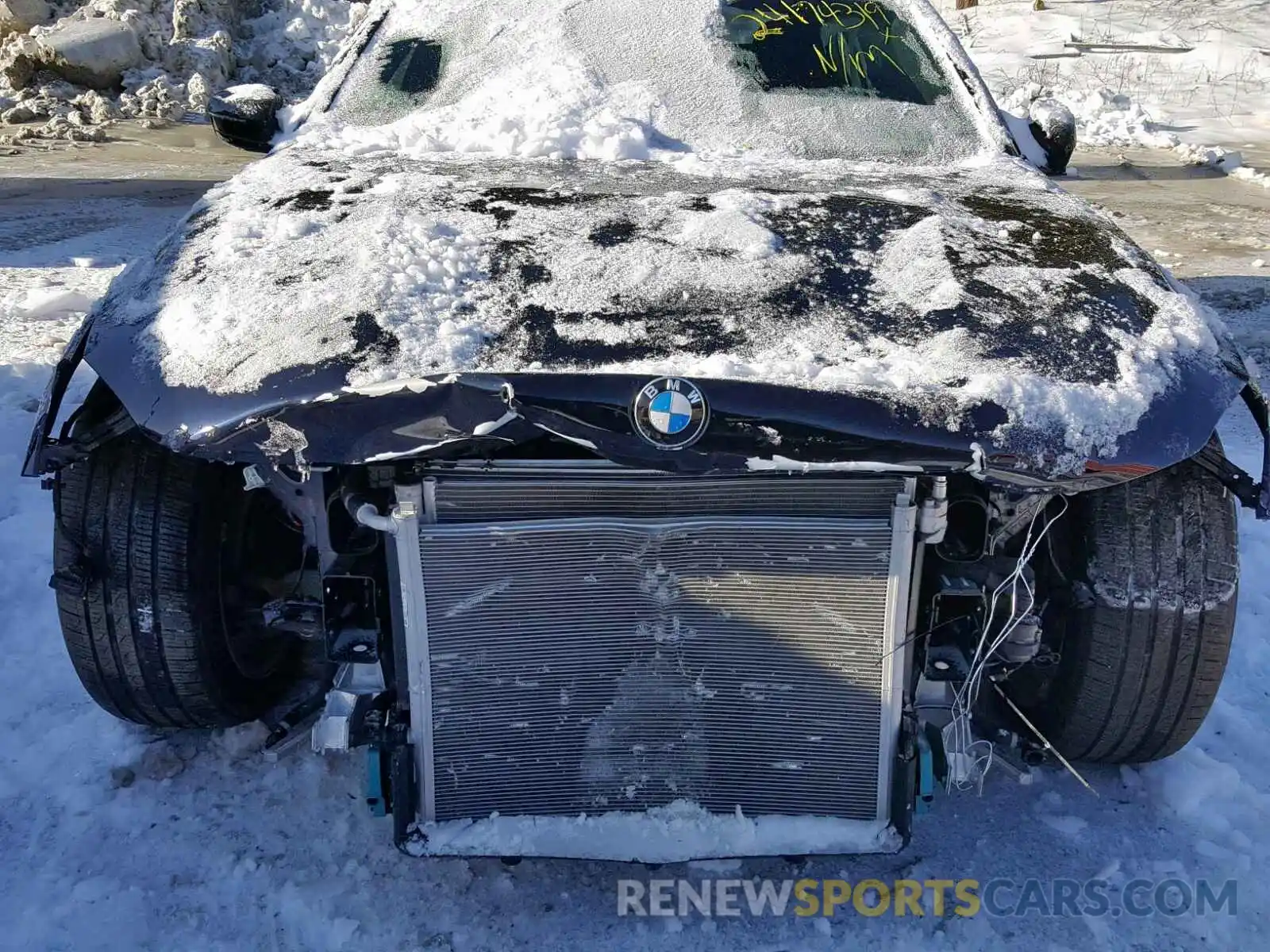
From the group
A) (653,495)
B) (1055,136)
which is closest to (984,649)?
(653,495)

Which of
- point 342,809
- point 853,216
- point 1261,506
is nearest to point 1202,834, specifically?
point 1261,506

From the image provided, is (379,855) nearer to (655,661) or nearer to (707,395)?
(655,661)

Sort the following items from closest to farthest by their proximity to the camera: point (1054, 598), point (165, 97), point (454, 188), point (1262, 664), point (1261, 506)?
point (1261, 506) → point (1054, 598) → point (454, 188) → point (1262, 664) → point (165, 97)

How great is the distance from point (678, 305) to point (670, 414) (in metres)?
0.40

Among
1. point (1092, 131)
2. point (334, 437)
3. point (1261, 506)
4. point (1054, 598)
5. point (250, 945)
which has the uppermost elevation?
point (334, 437)

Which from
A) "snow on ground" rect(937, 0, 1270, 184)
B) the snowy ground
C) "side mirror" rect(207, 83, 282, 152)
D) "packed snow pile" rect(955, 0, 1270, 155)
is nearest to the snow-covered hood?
"side mirror" rect(207, 83, 282, 152)

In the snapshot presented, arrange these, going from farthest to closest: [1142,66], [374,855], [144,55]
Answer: [1142,66], [144,55], [374,855]

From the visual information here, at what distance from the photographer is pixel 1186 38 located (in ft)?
44.5

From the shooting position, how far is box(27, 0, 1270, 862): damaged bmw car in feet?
6.32

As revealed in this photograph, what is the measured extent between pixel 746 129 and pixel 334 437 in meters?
1.91

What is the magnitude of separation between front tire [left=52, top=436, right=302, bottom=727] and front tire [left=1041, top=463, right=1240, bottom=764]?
6.31ft

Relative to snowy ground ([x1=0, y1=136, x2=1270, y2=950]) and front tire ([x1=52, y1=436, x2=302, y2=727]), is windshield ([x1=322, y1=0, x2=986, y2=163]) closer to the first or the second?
front tire ([x1=52, y1=436, x2=302, y2=727])

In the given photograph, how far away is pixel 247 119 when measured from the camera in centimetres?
331

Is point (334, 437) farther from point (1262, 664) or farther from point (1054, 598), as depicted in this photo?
point (1262, 664)
